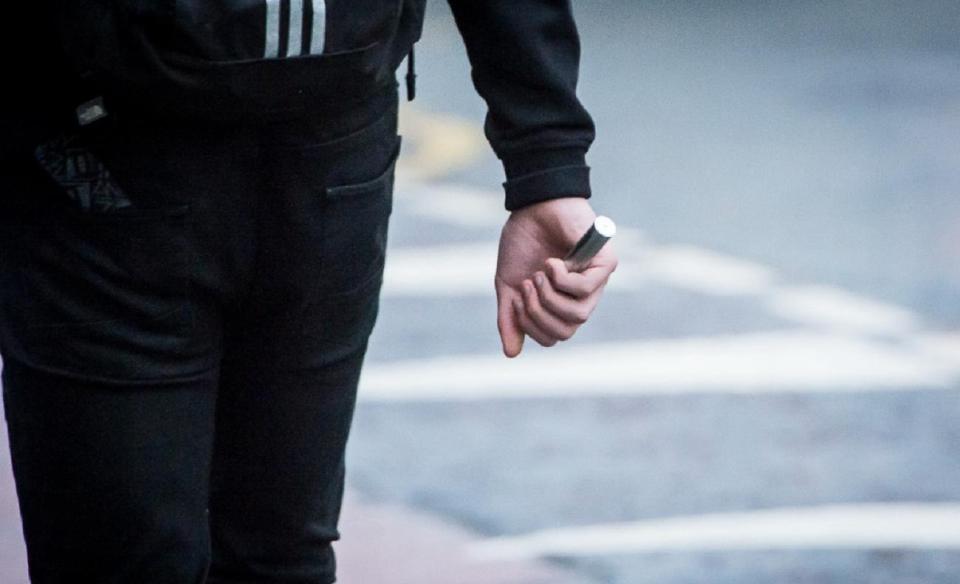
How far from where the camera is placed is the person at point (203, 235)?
2.13 metres

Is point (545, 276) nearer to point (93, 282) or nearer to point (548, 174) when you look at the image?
point (548, 174)

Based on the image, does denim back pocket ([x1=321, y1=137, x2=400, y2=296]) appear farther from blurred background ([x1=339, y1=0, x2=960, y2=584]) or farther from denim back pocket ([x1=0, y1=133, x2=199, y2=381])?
blurred background ([x1=339, y1=0, x2=960, y2=584])

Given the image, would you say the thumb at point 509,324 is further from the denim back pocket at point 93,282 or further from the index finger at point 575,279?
the denim back pocket at point 93,282

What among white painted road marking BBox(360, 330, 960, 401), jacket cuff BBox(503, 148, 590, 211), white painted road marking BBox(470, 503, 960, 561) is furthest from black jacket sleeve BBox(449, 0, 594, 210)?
white painted road marking BBox(360, 330, 960, 401)

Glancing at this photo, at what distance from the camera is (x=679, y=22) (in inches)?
428

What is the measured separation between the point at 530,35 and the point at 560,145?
0.14 metres

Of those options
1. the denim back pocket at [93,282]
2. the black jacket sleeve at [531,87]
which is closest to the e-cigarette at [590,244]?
the black jacket sleeve at [531,87]

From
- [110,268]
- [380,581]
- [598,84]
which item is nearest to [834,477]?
[380,581]

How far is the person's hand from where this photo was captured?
241 cm

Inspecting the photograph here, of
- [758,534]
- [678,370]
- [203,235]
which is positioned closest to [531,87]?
[203,235]

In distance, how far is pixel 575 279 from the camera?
240cm

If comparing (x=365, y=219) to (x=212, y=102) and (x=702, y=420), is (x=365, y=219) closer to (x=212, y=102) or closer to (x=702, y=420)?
(x=212, y=102)

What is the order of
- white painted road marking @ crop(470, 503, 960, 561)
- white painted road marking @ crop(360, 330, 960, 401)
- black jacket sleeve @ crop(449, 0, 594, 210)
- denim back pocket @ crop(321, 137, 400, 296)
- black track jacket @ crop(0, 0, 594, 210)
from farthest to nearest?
white painted road marking @ crop(360, 330, 960, 401)
white painted road marking @ crop(470, 503, 960, 561)
black jacket sleeve @ crop(449, 0, 594, 210)
denim back pocket @ crop(321, 137, 400, 296)
black track jacket @ crop(0, 0, 594, 210)

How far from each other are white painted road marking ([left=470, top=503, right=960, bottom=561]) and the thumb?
180 centimetres
